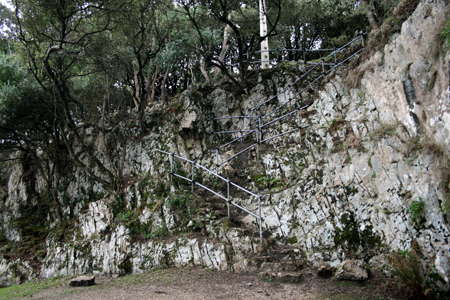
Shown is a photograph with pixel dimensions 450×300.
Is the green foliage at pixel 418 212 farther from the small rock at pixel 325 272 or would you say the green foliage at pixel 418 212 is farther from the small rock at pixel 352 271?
the small rock at pixel 325 272

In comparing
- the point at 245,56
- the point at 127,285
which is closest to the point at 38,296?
the point at 127,285

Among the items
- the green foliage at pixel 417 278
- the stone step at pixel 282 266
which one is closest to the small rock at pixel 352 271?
the green foliage at pixel 417 278

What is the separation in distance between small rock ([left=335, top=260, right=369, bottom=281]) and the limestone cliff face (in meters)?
0.37

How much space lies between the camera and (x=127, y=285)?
8.19m

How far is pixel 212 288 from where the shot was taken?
714 centimetres

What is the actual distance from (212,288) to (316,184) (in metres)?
3.48

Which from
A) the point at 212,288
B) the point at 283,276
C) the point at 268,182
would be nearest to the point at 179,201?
the point at 268,182

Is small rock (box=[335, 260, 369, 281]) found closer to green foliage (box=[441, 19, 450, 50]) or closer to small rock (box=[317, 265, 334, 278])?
small rock (box=[317, 265, 334, 278])

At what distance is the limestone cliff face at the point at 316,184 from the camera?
22.5 ft

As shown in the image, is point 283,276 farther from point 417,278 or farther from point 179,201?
point 179,201

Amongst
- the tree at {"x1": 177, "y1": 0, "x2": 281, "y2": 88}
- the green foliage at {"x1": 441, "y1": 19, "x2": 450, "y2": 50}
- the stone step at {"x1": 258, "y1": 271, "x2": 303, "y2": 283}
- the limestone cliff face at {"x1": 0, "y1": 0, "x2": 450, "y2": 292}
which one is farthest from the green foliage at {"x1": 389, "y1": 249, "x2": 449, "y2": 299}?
the tree at {"x1": 177, "y1": 0, "x2": 281, "y2": 88}

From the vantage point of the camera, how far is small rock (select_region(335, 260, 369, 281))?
654 cm

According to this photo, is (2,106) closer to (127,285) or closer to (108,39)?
(108,39)

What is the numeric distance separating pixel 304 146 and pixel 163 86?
9.46 m
